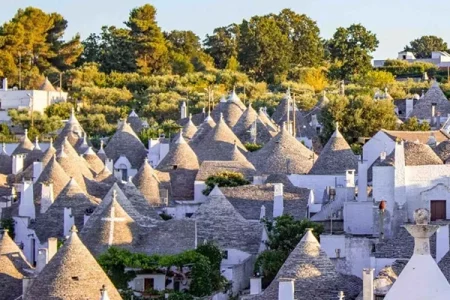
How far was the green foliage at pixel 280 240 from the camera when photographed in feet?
122

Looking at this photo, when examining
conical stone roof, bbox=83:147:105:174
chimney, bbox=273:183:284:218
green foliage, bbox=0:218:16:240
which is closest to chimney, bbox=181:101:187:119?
conical stone roof, bbox=83:147:105:174

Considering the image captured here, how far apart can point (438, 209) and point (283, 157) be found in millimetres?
11527

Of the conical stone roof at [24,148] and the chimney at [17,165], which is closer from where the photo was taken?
the chimney at [17,165]

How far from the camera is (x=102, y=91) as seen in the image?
90.5 m

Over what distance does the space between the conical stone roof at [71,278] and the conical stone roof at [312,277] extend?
415 cm

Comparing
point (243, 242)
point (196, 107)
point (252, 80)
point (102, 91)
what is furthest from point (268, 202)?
point (252, 80)

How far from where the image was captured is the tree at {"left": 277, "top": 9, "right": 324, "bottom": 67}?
105875mm

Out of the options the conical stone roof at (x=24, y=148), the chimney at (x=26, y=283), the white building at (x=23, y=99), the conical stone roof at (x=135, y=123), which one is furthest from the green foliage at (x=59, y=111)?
the chimney at (x=26, y=283)

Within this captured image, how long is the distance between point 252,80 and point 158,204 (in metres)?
52.3

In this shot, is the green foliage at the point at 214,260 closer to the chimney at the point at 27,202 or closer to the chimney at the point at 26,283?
the chimney at the point at 26,283

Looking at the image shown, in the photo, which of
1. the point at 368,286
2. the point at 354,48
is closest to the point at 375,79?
the point at 354,48

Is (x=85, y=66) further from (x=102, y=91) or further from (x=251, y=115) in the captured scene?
(x=251, y=115)

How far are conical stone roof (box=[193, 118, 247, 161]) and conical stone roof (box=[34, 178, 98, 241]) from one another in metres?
10.6

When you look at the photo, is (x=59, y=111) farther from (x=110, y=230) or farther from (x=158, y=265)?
(x=158, y=265)
